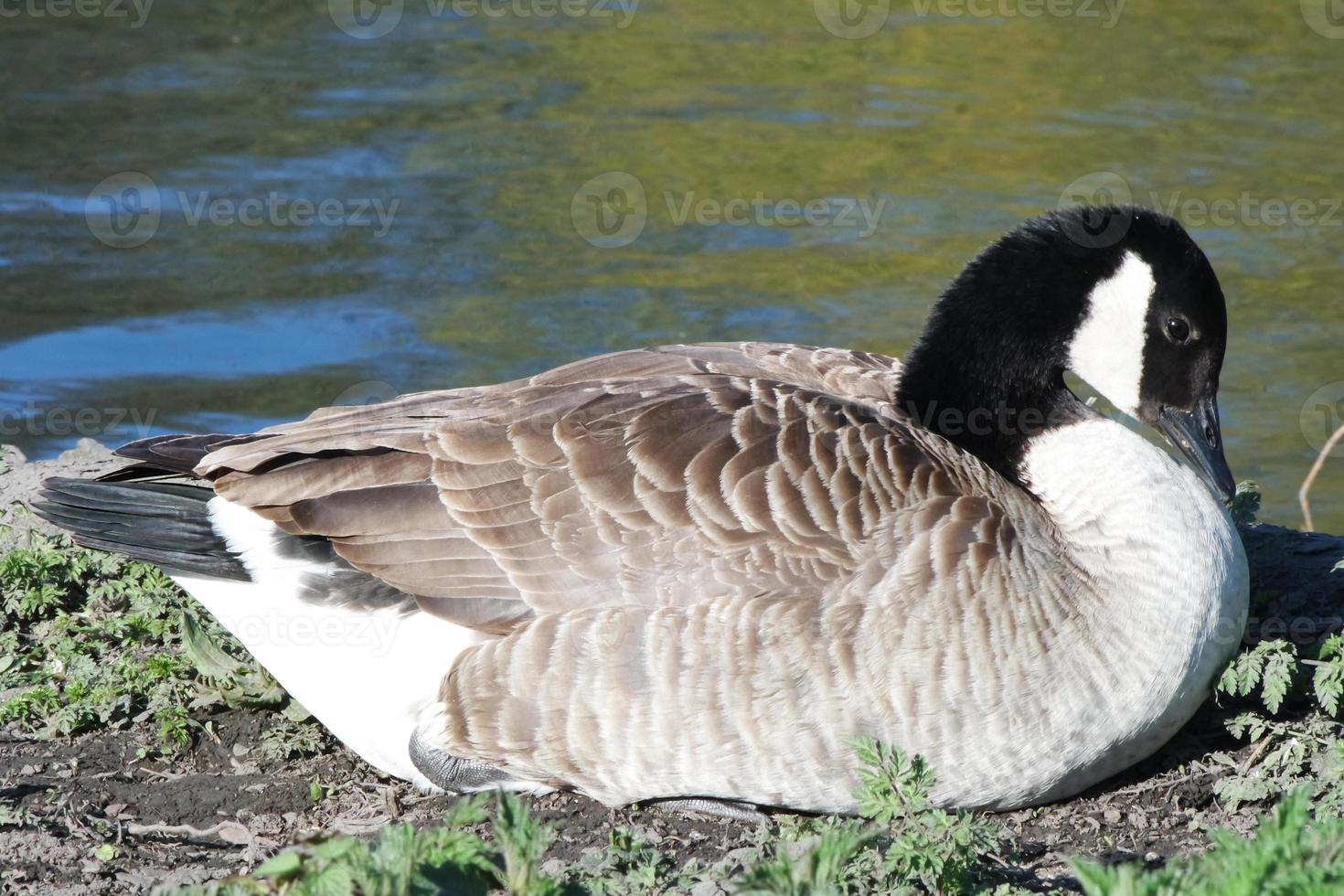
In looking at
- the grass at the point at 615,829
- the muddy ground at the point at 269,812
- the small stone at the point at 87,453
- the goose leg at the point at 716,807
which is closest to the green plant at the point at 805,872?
the grass at the point at 615,829

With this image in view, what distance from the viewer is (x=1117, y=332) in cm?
563

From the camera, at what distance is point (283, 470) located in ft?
18.0

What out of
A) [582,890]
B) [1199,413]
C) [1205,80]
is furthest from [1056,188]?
[582,890]

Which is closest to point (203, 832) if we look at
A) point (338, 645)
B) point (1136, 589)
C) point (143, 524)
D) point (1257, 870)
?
point (338, 645)

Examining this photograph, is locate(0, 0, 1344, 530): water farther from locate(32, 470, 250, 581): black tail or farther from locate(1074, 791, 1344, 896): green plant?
locate(1074, 791, 1344, 896): green plant

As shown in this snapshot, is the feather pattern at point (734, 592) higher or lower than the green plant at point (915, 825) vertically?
higher

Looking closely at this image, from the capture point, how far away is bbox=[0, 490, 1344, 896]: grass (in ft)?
12.0

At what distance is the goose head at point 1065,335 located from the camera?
219 inches

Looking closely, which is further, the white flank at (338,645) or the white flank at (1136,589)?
the white flank at (338,645)

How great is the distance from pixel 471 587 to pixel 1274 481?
6.37 m

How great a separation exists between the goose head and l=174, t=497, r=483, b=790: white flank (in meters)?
1.88

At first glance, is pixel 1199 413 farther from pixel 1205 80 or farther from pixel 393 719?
pixel 1205 80

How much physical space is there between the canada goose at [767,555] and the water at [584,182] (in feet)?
14.9

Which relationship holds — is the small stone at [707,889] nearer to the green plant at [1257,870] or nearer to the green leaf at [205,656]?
the green plant at [1257,870]
